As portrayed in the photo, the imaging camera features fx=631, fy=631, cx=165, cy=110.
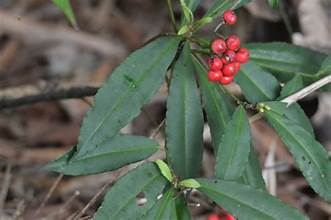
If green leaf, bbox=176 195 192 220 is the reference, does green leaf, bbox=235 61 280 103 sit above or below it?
above

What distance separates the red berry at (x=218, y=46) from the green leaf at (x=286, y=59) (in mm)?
284

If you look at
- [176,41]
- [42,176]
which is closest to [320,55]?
[176,41]

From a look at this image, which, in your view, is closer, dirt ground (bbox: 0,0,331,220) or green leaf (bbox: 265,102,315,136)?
green leaf (bbox: 265,102,315,136)

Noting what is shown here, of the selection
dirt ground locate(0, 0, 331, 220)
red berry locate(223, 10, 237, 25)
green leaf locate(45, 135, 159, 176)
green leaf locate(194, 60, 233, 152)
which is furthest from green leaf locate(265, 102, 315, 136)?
dirt ground locate(0, 0, 331, 220)

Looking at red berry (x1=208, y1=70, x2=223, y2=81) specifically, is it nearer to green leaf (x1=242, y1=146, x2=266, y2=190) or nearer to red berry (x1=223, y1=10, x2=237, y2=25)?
red berry (x1=223, y1=10, x2=237, y2=25)

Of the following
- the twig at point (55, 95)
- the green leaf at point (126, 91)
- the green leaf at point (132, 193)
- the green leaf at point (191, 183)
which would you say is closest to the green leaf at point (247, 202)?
the green leaf at point (191, 183)

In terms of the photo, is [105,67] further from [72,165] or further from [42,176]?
[72,165]

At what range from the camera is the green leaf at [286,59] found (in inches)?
67.6

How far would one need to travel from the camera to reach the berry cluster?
4.89 ft

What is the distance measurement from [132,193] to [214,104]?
33 centimetres

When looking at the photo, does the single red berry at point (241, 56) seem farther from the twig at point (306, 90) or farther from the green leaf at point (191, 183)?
the green leaf at point (191, 183)

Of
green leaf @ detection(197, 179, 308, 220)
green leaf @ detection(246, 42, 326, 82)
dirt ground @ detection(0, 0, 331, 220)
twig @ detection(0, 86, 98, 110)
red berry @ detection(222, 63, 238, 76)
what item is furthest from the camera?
A: dirt ground @ detection(0, 0, 331, 220)

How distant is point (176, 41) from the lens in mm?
1589

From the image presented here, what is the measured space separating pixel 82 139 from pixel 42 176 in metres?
1.69
